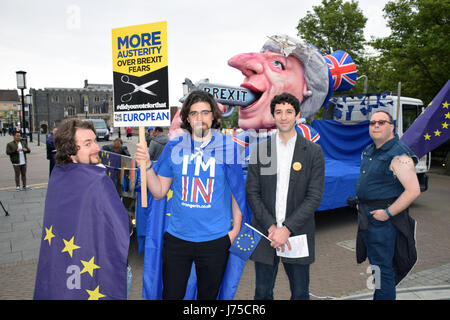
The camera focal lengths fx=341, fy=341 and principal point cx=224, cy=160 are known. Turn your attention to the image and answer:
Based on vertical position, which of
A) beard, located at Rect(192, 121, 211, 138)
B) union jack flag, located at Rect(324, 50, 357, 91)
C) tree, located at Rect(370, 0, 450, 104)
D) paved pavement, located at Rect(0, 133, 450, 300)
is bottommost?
paved pavement, located at Rect(0, 133, 450, 300)

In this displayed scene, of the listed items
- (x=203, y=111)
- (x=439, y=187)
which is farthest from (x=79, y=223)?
(x=439, y=187)

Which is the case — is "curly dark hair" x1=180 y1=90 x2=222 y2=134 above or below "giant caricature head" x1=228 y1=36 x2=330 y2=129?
below

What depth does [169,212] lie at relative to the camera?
2822mm

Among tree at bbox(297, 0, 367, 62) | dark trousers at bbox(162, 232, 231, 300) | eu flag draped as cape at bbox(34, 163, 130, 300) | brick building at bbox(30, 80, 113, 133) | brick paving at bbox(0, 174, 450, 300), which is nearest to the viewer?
eu flag draped as cape at bbox(34, 163, 130, 300)

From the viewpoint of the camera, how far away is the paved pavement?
3734mm

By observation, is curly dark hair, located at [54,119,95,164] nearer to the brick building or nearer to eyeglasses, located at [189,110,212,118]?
eyeglasses, located at [189,110,212,118]

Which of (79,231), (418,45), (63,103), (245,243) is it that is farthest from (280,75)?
(63,103)

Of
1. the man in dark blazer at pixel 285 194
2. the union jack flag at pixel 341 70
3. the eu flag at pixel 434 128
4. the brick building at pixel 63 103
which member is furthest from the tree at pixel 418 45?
the brick building at pixel 63 103

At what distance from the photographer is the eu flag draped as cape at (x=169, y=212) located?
101 inches

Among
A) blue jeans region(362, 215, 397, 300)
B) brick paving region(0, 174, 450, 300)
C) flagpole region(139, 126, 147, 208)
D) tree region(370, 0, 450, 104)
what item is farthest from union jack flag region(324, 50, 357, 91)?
tree region(370, 0, 450, 104)

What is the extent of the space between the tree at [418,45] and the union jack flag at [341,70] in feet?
22.5

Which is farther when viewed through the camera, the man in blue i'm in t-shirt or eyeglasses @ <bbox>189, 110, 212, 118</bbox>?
eyeglasses @ <bbox>189, 110, 212, 118</bbox>

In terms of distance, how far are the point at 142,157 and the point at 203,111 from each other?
55 centimetres

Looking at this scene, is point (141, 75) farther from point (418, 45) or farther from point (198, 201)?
point (418, 45)
